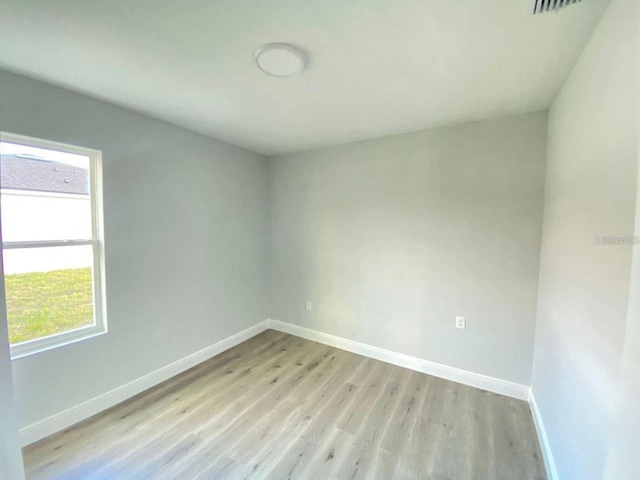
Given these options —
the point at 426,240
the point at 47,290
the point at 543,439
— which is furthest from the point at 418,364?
the point at 47,290

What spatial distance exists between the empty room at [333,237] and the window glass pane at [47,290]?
12 mm

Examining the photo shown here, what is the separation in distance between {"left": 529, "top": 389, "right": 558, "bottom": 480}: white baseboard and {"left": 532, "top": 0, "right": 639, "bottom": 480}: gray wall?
0.24ft

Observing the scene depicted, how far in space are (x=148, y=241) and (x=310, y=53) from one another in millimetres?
2015

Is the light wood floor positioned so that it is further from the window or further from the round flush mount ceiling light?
the round flush mount ceiling light

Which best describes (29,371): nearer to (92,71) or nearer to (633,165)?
(92,71)

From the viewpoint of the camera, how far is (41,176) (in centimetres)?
181

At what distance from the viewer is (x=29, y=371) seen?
1717 millimetres

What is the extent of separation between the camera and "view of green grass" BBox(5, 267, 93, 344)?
1705mm

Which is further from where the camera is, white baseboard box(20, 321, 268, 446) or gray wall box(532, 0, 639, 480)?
white baseboard box(20, 321, 268, 446)

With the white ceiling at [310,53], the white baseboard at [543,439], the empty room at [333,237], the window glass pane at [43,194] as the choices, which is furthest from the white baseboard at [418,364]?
the window glass pane at [43,194]

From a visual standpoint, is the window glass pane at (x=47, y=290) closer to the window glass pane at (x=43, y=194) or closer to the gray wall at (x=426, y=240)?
the window glass pane at (x=43, y=194)

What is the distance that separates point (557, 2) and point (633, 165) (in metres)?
0.75

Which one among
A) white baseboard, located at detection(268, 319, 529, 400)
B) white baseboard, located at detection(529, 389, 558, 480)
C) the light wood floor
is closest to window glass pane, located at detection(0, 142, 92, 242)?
the light wood floor

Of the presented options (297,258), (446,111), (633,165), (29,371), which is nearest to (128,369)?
(29,371)
